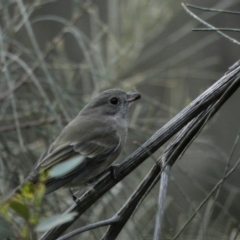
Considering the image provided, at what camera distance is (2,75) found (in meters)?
3.22

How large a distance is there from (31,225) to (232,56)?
557 cm

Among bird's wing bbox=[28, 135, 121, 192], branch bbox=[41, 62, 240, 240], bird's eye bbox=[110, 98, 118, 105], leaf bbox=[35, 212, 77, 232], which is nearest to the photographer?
leaf bbox=[35, 212, 77, 232]

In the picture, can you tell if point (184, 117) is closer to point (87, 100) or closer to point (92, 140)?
point (92, 140)

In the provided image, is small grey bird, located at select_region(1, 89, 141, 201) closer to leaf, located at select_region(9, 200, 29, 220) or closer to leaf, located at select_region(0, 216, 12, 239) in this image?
leaf, located at select_region(0, 216, 12, 239)

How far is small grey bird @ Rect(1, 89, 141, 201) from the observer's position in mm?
2768

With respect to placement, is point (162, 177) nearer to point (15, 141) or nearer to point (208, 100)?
point (208, 100)

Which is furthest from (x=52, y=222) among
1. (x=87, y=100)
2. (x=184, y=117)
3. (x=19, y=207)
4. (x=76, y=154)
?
(x=87, y=100)

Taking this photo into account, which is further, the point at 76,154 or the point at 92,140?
the point at 92,140

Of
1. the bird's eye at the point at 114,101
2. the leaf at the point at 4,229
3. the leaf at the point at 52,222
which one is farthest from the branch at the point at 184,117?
the bird's eye at the point at 114,101

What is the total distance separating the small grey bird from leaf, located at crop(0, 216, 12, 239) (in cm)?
102

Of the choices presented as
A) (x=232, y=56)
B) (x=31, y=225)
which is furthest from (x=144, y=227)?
(x=232, y=56)

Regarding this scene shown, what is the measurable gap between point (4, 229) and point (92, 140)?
1.72 metres

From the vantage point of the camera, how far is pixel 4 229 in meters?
1.40

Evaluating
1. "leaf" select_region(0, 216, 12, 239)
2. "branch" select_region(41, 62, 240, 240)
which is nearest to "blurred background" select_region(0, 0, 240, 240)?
"branch" select_region(41, 62, 240, 240)
